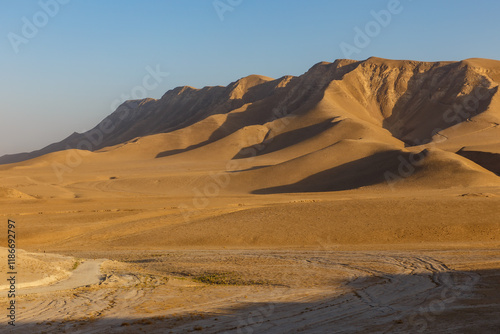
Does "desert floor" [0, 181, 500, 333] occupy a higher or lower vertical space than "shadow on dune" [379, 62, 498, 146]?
lower

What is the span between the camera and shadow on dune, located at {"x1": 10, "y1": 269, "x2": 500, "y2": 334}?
32.8ft

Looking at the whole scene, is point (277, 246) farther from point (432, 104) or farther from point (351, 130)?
point (432, 104)

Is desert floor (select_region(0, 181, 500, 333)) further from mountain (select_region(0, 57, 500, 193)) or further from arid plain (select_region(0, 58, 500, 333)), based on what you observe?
mountain (select_region(0, 57, 500, 193))

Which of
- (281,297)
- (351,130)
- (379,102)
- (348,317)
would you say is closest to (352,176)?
(351,130)

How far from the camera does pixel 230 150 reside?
303ft

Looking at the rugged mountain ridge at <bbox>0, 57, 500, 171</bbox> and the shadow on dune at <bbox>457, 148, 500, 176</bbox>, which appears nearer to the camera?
the shadow on dune at <bbox>457, 148, 500, 176</bbox>

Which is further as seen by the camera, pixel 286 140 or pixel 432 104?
pixel 432 104

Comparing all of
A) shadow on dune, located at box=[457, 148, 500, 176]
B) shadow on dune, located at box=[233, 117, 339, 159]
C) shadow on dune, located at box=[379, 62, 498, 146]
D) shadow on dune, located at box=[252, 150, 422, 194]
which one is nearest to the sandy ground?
shadow on dune, located at box=[252, 150, 422, 194]

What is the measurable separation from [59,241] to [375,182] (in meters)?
30.7

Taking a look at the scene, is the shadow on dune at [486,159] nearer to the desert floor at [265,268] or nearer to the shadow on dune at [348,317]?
the desert floor at [265,268]

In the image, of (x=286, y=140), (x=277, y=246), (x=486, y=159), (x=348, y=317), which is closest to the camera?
(x=348, y=317)

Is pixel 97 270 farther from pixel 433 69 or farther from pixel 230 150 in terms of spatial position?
pixel 433 69

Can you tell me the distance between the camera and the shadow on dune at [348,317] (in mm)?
9993

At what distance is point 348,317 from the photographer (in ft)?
36.0
